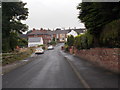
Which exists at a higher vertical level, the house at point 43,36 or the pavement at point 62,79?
the house at point 43,36

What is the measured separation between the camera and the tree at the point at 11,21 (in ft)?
89.2

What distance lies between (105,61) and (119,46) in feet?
9.53

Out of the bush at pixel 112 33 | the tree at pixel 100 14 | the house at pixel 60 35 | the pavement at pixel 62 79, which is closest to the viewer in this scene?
the pavement at pixel 62 79

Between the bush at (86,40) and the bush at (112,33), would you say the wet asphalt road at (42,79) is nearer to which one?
the bush at (112,33)

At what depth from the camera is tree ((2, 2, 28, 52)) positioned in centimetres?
2719

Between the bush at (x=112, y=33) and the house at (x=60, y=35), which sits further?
the house at (x=60, y=35)

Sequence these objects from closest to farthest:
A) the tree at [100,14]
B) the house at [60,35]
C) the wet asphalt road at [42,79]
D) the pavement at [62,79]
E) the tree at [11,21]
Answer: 1. the pavement at [62,79]
2. the wet asphalt road at [42,79]
3. the tree at [100,14]
4. the tree at [11,21]
5. the house at [60,35]

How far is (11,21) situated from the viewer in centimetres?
3142

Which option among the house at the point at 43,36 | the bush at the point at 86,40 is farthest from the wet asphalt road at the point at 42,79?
the house at the point at 43,36

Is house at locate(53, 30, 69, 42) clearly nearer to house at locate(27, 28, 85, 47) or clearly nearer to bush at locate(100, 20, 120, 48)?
house at locate(27, 28, 85, 47)

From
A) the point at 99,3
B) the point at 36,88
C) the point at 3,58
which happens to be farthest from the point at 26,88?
the point at 3,58

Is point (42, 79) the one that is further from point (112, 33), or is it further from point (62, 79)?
point (112, 33)

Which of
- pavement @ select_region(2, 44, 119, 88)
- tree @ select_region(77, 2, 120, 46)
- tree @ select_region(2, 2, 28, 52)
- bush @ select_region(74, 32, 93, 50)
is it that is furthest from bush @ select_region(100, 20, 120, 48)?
tree @ select_region(2, 2, 28, 52)

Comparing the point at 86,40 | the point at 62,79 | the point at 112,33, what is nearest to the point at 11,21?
the point at 86,40
